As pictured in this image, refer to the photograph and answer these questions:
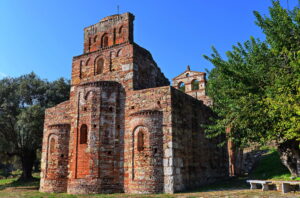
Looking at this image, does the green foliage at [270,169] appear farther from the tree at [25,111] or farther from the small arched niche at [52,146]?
the tree at [25,111]

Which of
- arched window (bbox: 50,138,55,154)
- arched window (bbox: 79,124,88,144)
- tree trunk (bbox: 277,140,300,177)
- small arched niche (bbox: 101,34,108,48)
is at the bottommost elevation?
tree trunk (bbox: 277,140,300,177)

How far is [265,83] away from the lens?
12.3 meters

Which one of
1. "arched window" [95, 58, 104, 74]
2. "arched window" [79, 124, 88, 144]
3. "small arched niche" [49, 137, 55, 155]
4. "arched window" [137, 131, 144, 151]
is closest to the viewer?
"arched window" [137, 131, 144, 151]

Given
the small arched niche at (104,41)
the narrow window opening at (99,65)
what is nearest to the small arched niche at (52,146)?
the narrow window opening at (99,65)

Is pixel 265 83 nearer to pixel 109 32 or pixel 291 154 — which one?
pixel 291 154

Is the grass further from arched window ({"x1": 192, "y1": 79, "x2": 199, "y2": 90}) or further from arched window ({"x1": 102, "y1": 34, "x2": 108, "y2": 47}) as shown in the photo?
arched window ({"x1": 102, "y1": 34, "x2": 108, "y2": 47})

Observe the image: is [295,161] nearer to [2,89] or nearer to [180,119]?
[180,119]

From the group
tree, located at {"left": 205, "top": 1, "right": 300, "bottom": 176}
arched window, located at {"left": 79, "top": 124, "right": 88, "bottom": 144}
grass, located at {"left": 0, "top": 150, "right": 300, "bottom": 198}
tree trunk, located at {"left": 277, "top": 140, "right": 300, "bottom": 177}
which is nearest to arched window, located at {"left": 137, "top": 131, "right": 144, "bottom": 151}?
grass, located at {"left": 0, "top": 150, "right": 300, "bottom": 198}

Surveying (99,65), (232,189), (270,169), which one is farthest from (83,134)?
(270,169)

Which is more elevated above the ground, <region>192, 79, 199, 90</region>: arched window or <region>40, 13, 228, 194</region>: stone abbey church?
<region>192, 79, 199, 90</region>: arched window

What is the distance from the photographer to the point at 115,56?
57.3ft

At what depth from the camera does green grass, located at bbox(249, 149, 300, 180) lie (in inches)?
669

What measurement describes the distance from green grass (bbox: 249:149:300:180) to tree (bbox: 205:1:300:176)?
9.10 feet

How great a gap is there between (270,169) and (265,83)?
9.69 m
